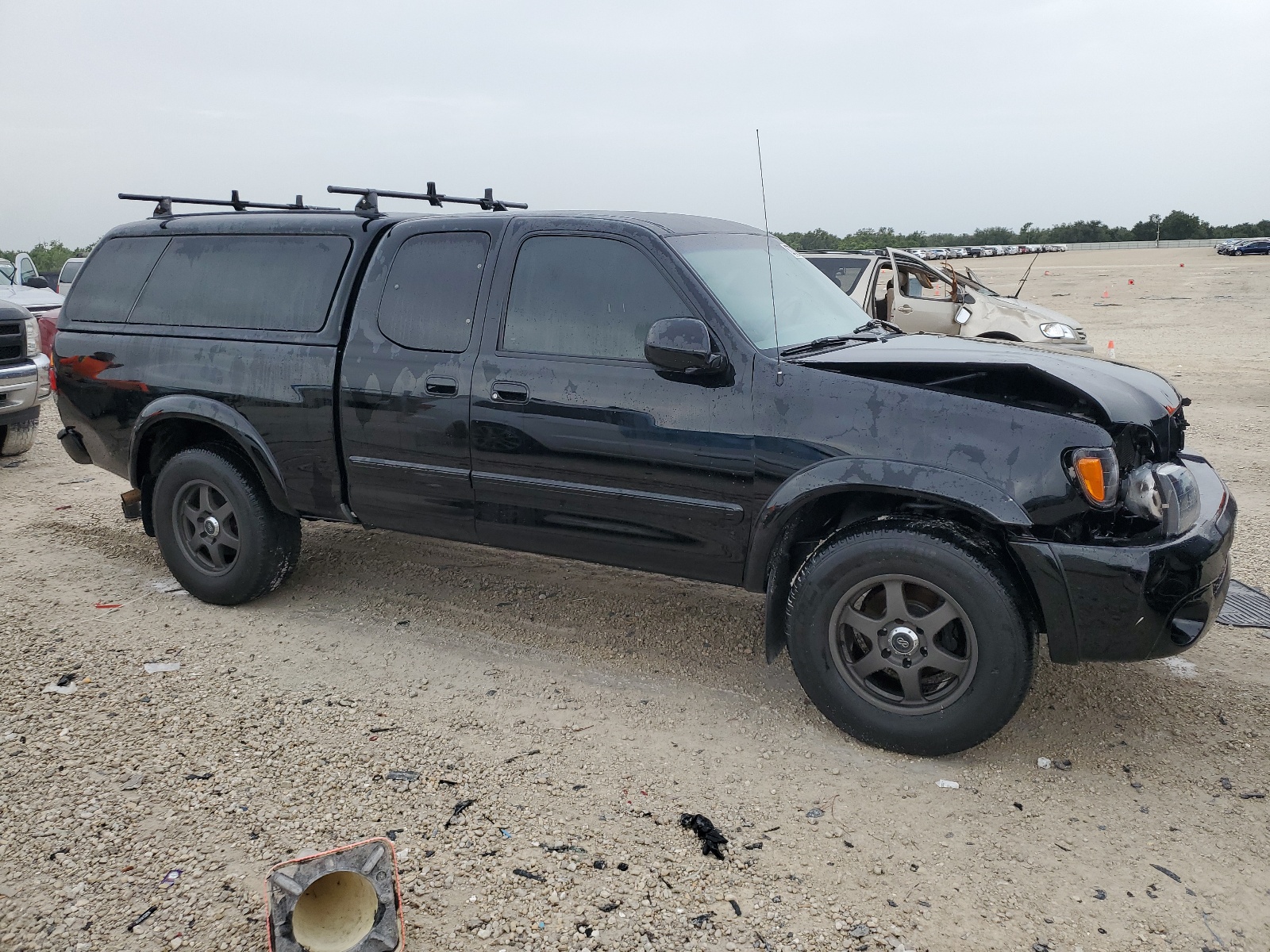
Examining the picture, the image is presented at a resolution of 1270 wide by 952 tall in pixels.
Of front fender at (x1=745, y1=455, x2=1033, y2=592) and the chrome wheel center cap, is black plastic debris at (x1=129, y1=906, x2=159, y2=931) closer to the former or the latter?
front fender at (x1=745, y1=455, x2=1033, y2=592)

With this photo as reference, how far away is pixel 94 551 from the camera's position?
239 inches

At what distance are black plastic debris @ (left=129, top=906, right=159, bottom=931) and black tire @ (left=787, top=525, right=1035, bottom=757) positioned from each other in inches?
88.7

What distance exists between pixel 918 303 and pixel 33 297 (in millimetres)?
11279

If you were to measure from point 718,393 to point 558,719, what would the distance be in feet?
4.75

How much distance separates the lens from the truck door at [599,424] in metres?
3.80

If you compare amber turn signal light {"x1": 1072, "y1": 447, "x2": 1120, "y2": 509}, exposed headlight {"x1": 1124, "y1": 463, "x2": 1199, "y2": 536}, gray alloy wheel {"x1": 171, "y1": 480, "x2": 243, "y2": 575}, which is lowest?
gray alloy wheel {"x1": 171, "y1": 480, "x2": 243, "y2": 575}

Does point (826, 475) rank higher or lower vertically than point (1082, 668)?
higher

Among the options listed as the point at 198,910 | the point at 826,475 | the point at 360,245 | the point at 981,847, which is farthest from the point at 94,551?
the point at 981,847

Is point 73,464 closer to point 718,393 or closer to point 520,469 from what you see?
point 520,469

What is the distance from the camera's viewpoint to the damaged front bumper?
320cm

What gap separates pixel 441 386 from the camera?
14.0 ft

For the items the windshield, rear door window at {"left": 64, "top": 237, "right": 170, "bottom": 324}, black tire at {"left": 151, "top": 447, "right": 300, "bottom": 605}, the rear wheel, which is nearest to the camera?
the windshield

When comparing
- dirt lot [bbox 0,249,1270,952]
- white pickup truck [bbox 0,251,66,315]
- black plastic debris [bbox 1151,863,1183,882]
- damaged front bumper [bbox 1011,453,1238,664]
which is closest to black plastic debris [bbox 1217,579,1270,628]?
dirt lot [bbox 0,249,1270,952]

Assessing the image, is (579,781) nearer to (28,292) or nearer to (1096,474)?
(1096,474)
